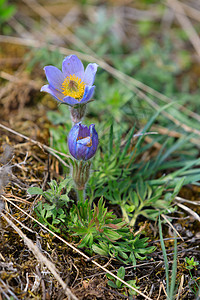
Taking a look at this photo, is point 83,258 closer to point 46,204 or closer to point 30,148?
point 46,204

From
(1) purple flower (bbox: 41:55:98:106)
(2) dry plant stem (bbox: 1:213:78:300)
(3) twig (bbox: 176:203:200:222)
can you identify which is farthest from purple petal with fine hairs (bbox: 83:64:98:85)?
(3) twig (bbox: 176:203:200:222)

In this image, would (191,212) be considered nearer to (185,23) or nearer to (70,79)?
(70,79)

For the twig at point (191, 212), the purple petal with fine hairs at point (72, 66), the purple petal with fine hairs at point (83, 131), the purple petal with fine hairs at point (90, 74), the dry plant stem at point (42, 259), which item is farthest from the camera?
the twig at point (191, 212)

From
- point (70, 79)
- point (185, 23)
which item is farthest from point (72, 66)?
point (185, 23)

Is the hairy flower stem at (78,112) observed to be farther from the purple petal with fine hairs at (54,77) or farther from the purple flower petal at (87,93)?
the purple petal with fine hairs at (54,77)

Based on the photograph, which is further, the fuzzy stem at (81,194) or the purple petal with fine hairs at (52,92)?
the fuzzy stem at (81,194)

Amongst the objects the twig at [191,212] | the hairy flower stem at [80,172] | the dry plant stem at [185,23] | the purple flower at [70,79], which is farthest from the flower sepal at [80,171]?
the dry plant stem at [185,23]
